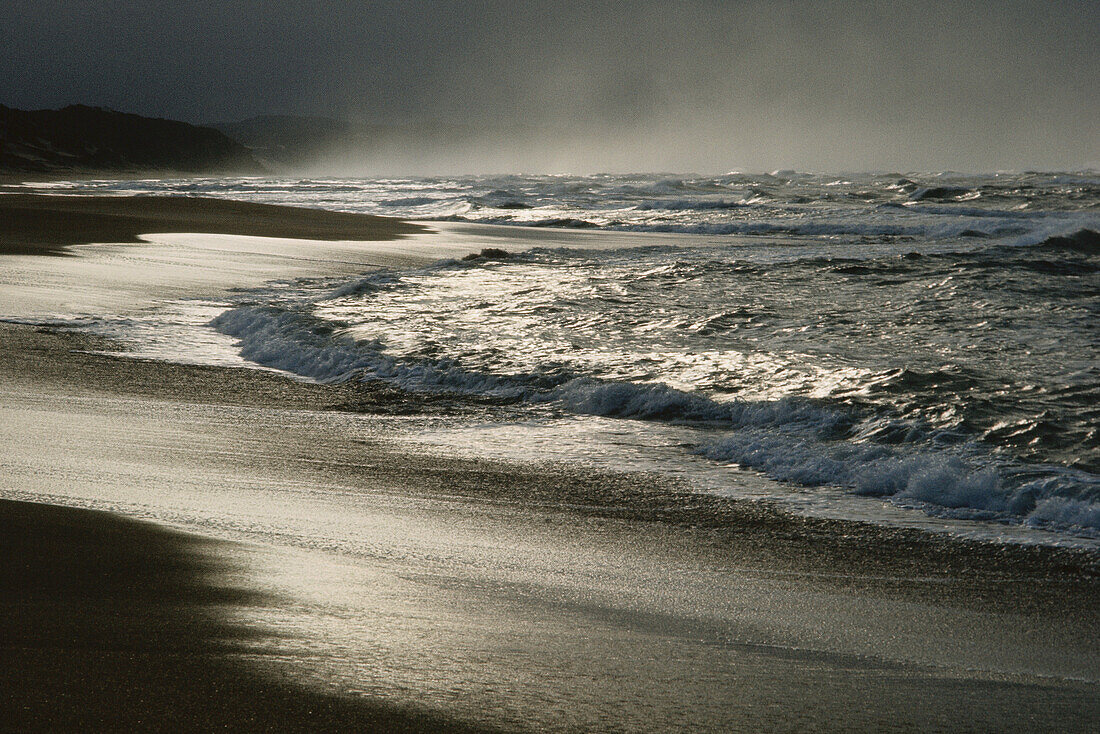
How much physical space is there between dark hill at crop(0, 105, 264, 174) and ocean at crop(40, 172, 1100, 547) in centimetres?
5982

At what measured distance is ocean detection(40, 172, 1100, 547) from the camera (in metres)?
4.16

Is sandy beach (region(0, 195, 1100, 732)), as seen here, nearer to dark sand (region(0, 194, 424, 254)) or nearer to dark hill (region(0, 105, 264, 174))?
dark sand (region(0, 194, 424, 254))

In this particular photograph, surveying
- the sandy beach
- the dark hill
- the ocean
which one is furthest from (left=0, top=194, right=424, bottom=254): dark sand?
the dark hill

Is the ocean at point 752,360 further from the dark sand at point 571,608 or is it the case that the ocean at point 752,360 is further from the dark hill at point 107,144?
the dark hill at point 107,144

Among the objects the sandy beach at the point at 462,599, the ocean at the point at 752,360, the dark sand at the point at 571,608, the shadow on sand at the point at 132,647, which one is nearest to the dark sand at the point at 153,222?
the ocean at the point at 752,360

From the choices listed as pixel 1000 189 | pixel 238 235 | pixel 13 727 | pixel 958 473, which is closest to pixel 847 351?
pixel 958 473

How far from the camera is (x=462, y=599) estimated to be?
2.78 metres

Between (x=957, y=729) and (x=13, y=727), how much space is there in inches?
79.8

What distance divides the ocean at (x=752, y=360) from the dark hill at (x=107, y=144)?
59.8 metres

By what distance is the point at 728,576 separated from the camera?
3082mm

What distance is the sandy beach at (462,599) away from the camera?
6.89 feet

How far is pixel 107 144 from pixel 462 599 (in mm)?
86175

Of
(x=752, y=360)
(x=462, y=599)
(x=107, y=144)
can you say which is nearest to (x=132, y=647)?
(x=462, y=599)

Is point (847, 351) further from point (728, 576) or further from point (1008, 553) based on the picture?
point (728, 576)
